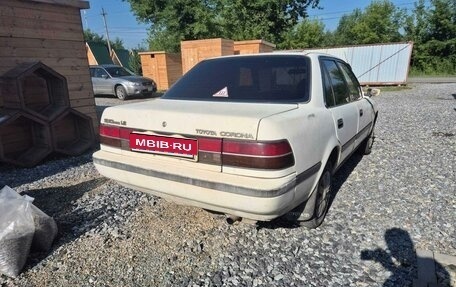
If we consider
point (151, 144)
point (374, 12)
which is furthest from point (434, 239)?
point (374, 12)

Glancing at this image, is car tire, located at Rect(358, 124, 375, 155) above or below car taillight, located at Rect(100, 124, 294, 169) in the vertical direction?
below

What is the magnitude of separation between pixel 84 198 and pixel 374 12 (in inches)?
1649

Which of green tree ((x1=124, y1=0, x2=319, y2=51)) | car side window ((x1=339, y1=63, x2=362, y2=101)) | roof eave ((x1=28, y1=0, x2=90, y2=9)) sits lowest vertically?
car side window ((x1=339, y1=63, x2=362, y2=101))

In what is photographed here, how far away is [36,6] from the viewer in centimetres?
541

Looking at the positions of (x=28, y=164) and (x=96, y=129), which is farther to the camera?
(x=96, y=129)

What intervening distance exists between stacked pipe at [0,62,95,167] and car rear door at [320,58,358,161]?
14.4 ft

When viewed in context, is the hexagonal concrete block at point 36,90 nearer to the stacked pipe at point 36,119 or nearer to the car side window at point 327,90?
the stacked pipe at point 36,119

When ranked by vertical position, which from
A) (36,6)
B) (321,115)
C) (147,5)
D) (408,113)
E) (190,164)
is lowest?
(408,113)

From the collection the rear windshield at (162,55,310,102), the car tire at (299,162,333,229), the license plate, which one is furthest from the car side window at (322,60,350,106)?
the license plate

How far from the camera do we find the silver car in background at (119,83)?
48.1ft

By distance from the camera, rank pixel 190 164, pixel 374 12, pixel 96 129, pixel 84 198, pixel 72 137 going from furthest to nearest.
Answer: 1. pixel 374 12
2. pixel 96 129
3. pixel 72 137
4. pixel 84 198
5. pixel 190 164

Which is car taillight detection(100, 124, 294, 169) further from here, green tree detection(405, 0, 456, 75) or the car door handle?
green tree detection(405, 0, 456, 75)

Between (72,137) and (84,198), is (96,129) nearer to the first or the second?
(72,137)

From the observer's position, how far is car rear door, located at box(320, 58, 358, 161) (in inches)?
116
